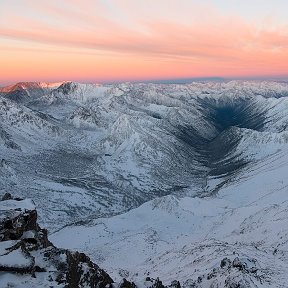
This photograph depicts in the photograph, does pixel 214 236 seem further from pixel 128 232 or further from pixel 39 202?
pixel 39 202

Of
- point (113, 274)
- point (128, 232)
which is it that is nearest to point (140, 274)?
point (113, 274)

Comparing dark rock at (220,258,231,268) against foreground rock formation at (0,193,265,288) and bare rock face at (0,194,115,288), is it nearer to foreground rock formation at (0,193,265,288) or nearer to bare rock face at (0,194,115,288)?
foreground rock formation at (0,193,265,288)

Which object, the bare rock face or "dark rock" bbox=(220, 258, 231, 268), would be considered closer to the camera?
the bare rock face

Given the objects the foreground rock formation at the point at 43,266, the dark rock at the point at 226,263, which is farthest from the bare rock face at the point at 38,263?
the dark rock at the point at 226,263

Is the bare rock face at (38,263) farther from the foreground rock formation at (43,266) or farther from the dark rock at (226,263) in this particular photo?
the dark rock at (226,263)

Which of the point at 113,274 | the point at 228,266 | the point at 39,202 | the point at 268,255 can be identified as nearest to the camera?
the point at 228,266

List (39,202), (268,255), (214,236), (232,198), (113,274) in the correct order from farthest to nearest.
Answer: (39,202)
(232,198)
(214,236)
(113,274)
(268,255)

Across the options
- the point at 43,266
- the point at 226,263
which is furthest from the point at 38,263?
the point at 226,263

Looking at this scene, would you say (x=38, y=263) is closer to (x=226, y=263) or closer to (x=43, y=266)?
(x=43, y=266)

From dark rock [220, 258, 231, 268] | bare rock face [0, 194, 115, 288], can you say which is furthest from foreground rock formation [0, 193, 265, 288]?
dark rock [220, 258, 231, 268]
